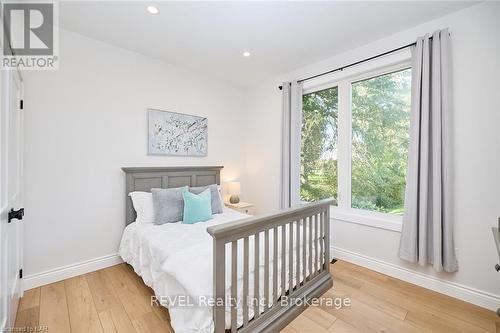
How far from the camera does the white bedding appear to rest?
140 cm

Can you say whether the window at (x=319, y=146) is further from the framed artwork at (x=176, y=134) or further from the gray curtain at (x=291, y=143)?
the framed artwork at (x=176, y=134)

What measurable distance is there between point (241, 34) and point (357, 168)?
2113mm

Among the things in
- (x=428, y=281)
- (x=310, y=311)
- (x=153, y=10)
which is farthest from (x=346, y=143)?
(x=153, y=10)

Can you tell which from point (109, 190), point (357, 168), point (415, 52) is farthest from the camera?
point (357, 168)

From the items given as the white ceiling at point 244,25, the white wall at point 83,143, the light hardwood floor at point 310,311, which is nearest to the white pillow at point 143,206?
the white wall at point 83,143

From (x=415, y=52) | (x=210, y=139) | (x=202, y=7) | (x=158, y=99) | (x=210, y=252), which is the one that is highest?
(x=202, y=7)

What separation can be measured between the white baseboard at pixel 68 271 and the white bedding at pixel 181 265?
0.95ft

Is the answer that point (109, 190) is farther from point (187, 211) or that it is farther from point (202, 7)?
point (202, 7)

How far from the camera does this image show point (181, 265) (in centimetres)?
157

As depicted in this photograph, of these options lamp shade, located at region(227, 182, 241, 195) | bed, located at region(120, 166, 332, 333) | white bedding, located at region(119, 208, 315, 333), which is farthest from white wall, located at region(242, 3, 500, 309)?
lamp shade, located at region(227, 182, 241, 195)

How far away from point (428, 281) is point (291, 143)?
2140 mm

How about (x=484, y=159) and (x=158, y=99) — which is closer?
(x=484, y=159)

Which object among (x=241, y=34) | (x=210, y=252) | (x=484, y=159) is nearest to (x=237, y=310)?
(x=210, y=252)

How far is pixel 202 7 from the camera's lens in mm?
2000
